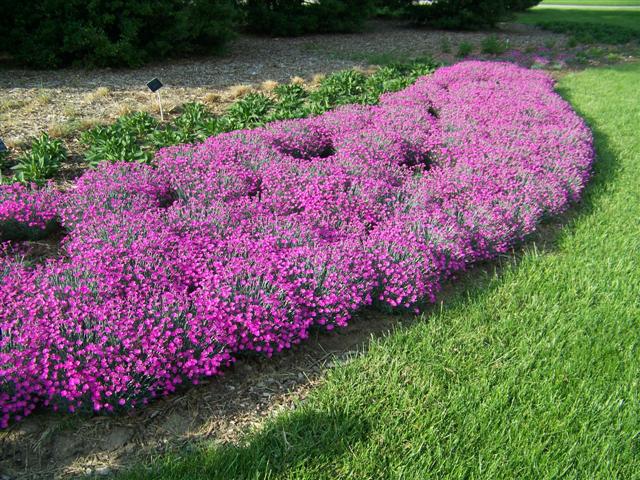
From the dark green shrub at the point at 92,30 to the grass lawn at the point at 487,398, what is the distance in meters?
9.77

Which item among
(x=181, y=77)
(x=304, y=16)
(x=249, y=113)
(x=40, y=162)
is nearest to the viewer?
(x=40, y=162)

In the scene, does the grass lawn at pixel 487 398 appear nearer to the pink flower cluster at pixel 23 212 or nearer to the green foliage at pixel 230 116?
the pink flower cluster at pixel 23 212

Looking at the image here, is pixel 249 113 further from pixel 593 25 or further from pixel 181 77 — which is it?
pixel 593 25

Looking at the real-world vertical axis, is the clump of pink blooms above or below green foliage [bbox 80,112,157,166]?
below

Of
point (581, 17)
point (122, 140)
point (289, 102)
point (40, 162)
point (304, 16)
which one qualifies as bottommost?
point (40, 162)

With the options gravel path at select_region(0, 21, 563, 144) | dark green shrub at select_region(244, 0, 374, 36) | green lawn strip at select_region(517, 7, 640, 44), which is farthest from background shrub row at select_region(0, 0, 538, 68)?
green lawn strip at select_region(517, 7, 640, 44)

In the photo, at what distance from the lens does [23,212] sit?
4.16 m

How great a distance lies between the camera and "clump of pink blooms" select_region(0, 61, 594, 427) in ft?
8.68

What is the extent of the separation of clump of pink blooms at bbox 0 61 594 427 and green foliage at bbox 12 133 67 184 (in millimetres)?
949

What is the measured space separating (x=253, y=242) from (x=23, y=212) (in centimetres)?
209

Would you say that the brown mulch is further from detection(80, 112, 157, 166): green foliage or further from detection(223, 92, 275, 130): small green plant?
detection(223, 92, 275, 130): small green plant

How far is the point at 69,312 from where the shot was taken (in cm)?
283

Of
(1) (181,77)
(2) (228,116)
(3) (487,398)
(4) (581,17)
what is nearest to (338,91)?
(2) (228,116)

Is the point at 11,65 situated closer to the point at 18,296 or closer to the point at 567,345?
the point at 18,296
